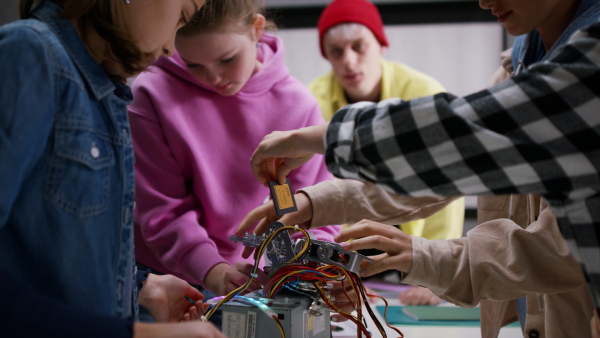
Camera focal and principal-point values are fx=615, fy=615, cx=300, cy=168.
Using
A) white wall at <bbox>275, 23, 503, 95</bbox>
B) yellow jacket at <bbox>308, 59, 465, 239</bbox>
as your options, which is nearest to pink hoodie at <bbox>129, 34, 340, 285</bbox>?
yellow jacket at <bbox>308, 59, 465, 239</bbox>

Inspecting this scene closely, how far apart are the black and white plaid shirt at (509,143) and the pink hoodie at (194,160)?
59cm

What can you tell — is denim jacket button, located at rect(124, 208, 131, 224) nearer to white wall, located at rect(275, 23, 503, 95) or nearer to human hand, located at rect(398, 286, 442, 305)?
human hand, located at rect(398, 286, 442, 305)

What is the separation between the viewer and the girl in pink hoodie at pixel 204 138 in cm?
135

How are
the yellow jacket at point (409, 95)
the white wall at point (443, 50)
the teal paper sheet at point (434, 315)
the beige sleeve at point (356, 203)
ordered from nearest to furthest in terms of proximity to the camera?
the beige sleeve at point (356, 203) → the teal paper sheet at point (434, 315) → the yellow jacket at point (409, 95) → the white wall at point (443, 50)

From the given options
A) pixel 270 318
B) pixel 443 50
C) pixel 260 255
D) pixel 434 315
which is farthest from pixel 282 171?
pixel 443 50

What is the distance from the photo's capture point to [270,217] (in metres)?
1.20

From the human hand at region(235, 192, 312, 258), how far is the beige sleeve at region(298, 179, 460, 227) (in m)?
0.01

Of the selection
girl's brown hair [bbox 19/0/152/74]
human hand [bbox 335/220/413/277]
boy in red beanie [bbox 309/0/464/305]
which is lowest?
boy in red beanie [bbox 309/0/464/305]

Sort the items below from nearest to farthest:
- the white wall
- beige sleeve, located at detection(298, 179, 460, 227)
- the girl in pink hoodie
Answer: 1. beige sleeve, located at detection(298, 179, 460, 227)
2. the girl in pink hoodie
3. the white wall

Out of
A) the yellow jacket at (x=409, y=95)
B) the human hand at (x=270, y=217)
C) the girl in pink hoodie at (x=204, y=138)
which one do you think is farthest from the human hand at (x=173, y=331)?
the yellow jacket at (x=409, y=95)

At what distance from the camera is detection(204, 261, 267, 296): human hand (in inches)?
42.5

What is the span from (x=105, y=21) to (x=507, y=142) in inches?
19.8

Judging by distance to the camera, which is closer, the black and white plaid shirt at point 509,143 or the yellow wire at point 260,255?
the black and white plaid shirt at point 509,143

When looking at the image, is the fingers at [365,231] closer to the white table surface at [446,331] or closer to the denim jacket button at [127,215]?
the white table surface at [446,331]
